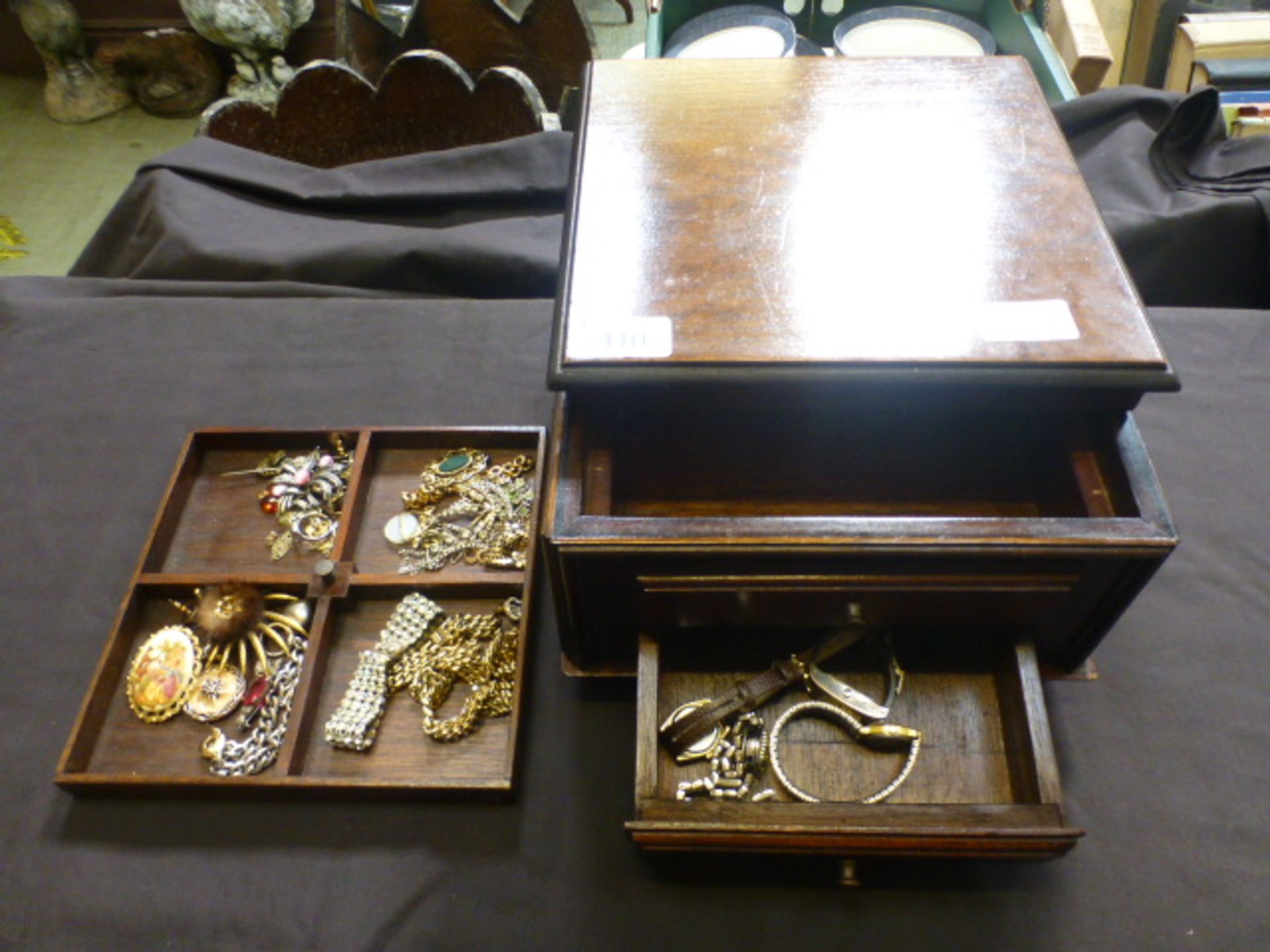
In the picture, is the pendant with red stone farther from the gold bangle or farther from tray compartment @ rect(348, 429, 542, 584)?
the gold bangle

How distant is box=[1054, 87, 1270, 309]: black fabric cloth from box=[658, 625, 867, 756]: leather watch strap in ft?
2.14

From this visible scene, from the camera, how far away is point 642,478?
0.74m

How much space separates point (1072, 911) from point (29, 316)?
125 cm

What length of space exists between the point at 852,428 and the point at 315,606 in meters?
0.50

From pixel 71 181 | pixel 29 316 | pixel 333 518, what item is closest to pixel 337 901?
pixel 333 518

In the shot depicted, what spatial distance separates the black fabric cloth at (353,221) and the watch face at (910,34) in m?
0.59

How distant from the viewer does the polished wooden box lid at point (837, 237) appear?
62 centimetres

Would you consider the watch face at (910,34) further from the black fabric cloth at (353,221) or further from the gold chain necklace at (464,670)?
the gold chain necklace at (464,670)

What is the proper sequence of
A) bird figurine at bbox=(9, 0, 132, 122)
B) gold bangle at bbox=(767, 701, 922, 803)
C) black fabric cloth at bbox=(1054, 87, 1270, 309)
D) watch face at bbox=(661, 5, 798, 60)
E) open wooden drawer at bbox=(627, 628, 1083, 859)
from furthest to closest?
bird figurine at bbox=(9, 0, 132, 122) < watch face at bbox=(661, 5, 798, 60) < black fabric cloth at bbox=(1054, 87, 1270, 309) < gold bangle at bbox=(767, 701, 922, 803) < open wooden drawer at bbox=(627, 628, 1083, 859)

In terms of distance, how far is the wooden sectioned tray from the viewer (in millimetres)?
753

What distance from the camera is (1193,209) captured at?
109 centimetres

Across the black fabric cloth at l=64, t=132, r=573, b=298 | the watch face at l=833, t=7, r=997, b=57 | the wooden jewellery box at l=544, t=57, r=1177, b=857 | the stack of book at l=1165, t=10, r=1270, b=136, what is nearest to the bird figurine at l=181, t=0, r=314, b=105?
the black fabric cloth at l=64, t=132, r=573, b=298

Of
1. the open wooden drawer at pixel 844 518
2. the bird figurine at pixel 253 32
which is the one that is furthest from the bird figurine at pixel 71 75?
the open wooden drawer at pixel 844 518

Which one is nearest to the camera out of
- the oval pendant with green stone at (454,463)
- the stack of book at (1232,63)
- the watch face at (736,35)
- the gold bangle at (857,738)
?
the gold bangle at (857,738)
